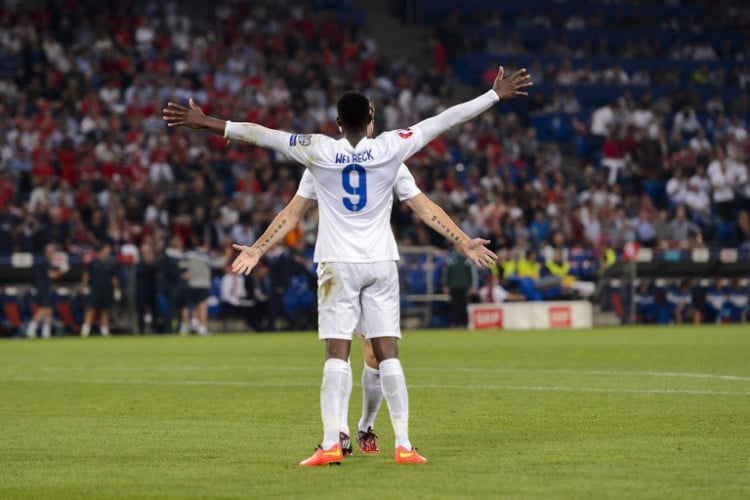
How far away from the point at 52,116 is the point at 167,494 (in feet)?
Answer: 92.2

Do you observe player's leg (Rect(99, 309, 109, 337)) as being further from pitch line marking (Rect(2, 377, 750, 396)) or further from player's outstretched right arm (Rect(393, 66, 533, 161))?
player's outstretched right arm (Rect(393, 66, 533, 161))

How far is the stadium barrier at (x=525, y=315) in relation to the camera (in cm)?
3225

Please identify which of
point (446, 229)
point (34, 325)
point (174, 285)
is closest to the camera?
point (446, 229)

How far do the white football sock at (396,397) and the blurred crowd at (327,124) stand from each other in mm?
23115

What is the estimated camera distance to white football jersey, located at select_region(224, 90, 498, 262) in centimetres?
941

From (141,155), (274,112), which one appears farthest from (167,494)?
(274,112)

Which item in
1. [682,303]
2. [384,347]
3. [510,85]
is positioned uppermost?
[510,85]

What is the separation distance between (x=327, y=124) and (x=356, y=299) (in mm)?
29074

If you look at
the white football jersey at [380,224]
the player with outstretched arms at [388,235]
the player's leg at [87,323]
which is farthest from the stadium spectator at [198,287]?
the white football jersey at [380,224]

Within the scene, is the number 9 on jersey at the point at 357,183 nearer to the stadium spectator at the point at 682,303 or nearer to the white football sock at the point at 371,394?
the white football sock at the point at 371,394

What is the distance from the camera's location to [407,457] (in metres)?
9.23

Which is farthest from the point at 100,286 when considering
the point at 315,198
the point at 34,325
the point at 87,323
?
the point at 315,198

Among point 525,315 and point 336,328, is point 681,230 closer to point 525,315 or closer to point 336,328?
point 525,315

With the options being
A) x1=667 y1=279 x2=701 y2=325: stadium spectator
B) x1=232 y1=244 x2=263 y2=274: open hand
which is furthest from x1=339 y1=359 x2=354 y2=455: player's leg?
x1=667 y1=279 x2=701 y2=325: stadium spectator
